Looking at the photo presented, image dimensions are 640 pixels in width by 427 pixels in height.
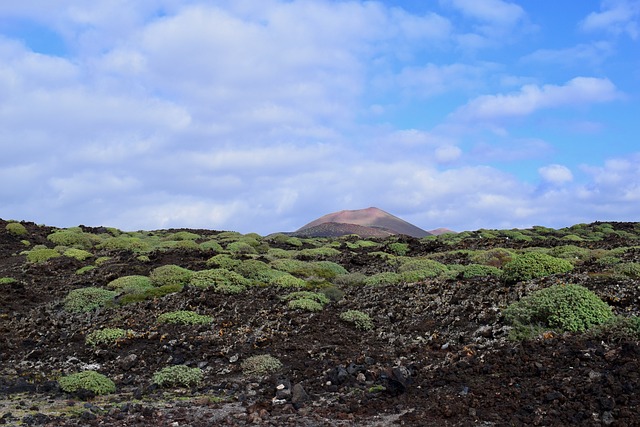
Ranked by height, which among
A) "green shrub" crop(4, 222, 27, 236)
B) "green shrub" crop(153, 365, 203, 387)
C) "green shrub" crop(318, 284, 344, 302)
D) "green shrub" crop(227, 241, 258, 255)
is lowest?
"green shrub" crop(153, 365, 203, 387)

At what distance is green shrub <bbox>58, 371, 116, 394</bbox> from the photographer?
11828 millimetres

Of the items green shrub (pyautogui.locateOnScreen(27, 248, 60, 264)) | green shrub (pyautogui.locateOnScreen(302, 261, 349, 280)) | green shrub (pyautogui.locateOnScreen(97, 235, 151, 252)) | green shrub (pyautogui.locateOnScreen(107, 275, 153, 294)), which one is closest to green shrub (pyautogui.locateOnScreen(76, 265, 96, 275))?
green shrub (pyautogui.locateOnScreen(27, 248, 60, 264))

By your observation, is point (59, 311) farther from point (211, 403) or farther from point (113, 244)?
point (113, 244)

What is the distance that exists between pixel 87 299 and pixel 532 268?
1441 cm

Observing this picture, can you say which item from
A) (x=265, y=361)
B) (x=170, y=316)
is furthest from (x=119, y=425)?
(x=170, y=316)

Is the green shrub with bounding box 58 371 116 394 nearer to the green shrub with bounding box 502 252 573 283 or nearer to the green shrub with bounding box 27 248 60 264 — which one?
the green shrub with bounding box 502 252 573 283

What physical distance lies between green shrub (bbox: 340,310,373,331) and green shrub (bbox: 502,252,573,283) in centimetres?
471

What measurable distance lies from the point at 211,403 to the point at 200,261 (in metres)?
15.7

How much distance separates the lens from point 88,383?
11.9 meters

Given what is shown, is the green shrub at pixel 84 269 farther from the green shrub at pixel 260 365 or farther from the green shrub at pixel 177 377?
the green shrub at pixel 260 365

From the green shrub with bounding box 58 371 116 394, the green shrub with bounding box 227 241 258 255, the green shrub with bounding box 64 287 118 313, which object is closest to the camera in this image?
the green shrub with bounding box 58 371 116 394

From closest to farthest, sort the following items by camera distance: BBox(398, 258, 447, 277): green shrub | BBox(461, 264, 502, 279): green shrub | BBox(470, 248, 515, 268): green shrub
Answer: BBox(461, 264, 502, 279): green shrub, BBox(398, 258, 447, 277): green shrub, BBox(470, 248, 515, 268): green shrub

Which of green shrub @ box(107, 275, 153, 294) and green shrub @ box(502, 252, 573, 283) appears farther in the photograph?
green shrub @ box(107, 275, 153, 294)

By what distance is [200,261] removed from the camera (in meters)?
26.2
